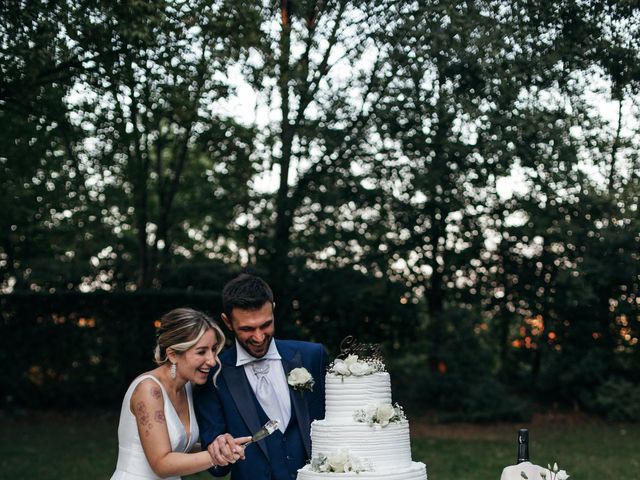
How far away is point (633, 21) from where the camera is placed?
12.3m

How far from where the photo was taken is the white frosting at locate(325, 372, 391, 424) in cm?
505

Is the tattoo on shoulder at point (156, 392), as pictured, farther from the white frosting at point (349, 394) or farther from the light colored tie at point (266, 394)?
the white frosting at point (349, 394)

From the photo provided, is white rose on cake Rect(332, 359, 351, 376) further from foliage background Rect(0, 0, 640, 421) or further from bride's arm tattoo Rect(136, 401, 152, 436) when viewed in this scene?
foliage background Rect(0, 0, 640, 421)

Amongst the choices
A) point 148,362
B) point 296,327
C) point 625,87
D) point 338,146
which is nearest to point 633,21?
point 625,87

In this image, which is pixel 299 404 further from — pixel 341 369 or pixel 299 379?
pixel 341 369

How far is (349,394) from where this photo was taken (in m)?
5.07

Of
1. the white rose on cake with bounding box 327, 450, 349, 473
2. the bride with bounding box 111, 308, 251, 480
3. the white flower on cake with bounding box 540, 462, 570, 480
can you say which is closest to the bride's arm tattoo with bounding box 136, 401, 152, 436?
the bride with bounding box 111, 308, 251, 480

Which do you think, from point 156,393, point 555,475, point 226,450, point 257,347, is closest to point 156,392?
point 156,393

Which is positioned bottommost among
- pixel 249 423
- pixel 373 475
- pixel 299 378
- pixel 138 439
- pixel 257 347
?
pixel 373 475

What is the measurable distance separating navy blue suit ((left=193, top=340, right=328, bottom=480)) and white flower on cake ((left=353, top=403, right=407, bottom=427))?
0.41 m

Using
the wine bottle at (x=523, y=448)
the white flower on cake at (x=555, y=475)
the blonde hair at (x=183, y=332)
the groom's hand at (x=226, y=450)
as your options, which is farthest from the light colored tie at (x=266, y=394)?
the white flower on cake at (x=555, y=475)

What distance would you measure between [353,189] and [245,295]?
1182cm

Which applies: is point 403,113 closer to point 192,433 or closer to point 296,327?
point 296,327

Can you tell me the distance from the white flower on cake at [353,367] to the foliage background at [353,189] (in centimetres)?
634
